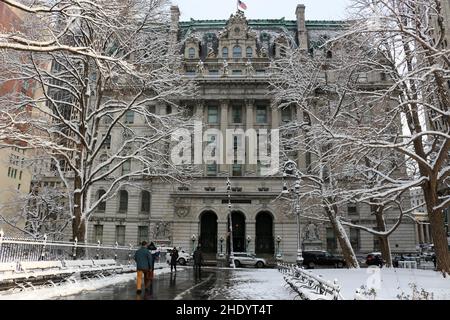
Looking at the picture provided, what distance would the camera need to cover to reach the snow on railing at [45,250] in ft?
40.9

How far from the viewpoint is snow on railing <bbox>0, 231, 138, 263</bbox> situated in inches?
491

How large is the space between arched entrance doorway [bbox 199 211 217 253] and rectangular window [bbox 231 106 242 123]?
45.5 feet

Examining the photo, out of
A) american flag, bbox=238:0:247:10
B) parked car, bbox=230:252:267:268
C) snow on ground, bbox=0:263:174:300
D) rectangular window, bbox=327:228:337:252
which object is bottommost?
parked car, bbox=230:252:267:268

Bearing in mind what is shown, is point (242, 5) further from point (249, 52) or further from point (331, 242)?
point (331, 242)

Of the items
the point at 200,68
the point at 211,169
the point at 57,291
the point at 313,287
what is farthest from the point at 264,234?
the point at 57,291

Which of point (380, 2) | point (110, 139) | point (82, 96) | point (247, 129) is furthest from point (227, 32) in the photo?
point (380, 2)

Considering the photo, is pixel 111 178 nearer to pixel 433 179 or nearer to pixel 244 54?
pixel 244 54

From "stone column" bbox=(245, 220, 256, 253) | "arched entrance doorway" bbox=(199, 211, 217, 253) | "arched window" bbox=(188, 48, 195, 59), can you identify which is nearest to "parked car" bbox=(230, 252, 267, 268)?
"stone column" bbox=(245, 220, 256, 253)

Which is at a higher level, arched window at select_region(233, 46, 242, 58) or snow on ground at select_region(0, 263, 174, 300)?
arched window at select_region(233, 46, 242, 58)

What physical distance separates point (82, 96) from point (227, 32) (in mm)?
36969

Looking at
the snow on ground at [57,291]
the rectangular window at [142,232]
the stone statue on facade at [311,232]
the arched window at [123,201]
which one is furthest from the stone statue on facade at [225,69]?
the snow on ground at [57,291]

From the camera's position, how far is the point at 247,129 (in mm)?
53938

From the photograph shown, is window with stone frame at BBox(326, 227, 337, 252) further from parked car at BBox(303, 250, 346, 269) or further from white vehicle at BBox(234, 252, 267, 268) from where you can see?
white vehicle at BBox(234, 252, 267, 268)

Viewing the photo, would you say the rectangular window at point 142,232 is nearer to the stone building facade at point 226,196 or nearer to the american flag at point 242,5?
the stone building facade at point 226,196
